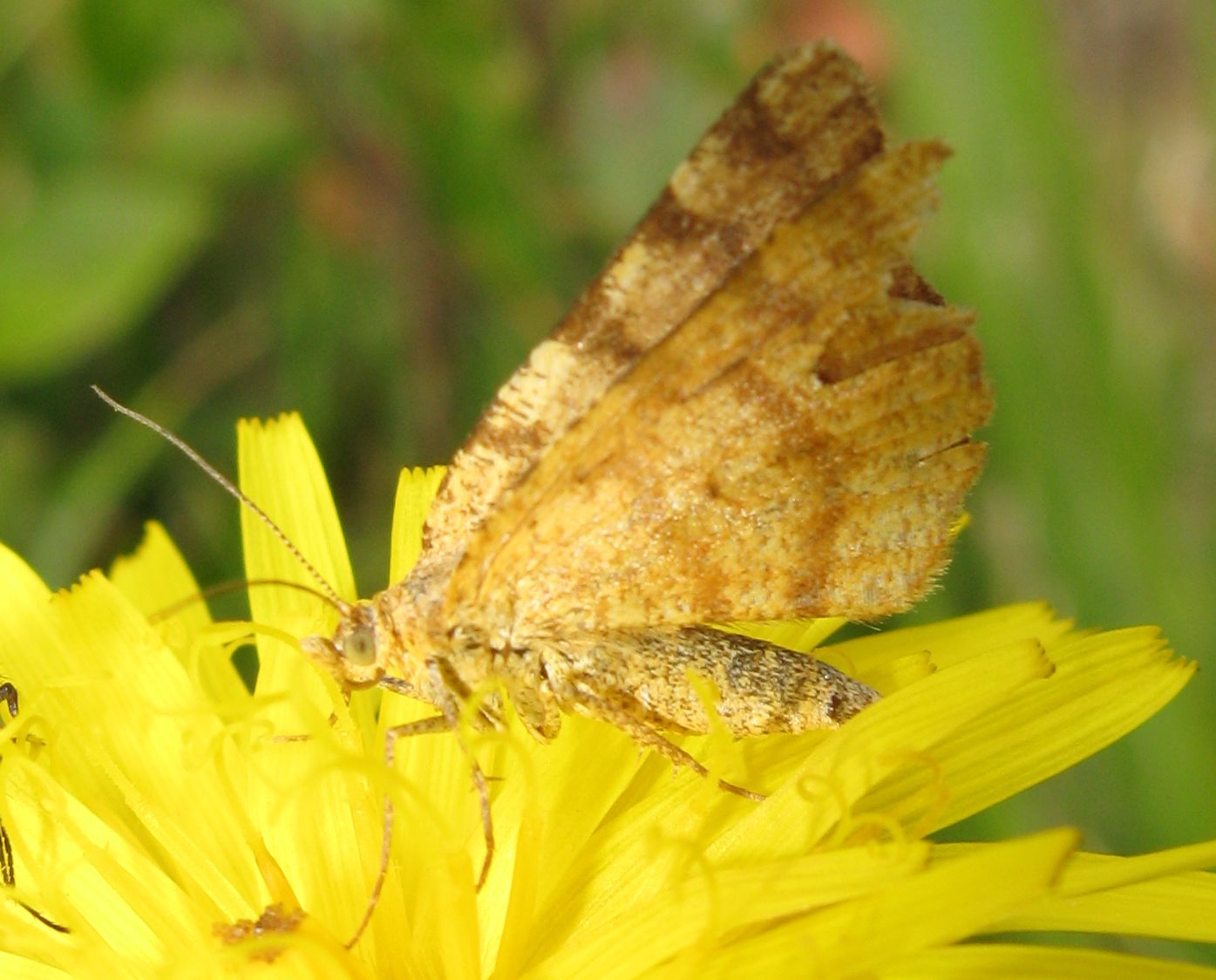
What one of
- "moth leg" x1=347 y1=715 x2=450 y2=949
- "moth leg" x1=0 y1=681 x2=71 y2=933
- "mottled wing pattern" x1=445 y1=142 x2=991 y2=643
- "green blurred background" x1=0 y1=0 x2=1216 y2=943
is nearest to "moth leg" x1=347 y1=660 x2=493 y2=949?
"moth leg" x1=347 y1=715 x2=450 y2=949

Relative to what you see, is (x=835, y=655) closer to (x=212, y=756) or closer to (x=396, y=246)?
(x=212, y=756)

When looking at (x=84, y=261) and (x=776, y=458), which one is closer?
(x=776, y=458)

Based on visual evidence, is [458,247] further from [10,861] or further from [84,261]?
[10,861]

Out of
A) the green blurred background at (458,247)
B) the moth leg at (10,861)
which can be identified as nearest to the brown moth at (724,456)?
the moth leg at (10,861)

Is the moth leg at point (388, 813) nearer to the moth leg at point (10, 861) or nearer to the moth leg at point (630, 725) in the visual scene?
the moth leg at point (630, 725)

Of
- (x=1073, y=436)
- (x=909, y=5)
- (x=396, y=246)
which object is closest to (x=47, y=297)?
(x=396, y=246)

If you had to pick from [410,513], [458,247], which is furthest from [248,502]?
[458,247]
